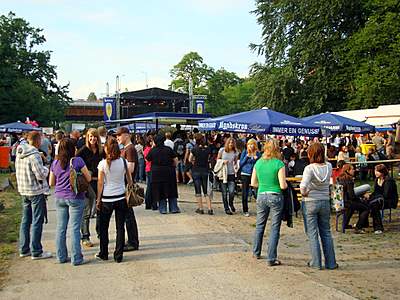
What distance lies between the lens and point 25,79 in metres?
56.0

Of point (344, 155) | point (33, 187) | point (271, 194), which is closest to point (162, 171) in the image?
point (33, 187)

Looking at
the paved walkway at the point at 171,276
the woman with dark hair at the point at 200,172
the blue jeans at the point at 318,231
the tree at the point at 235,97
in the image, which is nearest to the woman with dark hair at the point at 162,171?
the woman with dark hair at the point at 200,172

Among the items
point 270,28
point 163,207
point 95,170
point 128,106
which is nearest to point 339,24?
point 270,28

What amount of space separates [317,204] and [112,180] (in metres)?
2.82

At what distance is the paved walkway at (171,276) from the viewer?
219 inches

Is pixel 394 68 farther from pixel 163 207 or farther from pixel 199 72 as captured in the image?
pixel 199 72

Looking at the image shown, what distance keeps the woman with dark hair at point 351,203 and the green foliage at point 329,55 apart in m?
25.1

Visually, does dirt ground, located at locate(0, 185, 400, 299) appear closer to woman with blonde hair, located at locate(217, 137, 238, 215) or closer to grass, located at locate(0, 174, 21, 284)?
grass, located at locate(0, 174, 21, 284)

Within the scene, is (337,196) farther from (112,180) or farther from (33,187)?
(33,187)

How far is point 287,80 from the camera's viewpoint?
123 feet

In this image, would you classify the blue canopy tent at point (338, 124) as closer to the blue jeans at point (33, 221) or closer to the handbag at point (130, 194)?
the handbag at point (130, 194)

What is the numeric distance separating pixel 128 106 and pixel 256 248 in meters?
23.5

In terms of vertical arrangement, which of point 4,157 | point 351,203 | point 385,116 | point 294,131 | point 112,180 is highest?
point 385,116

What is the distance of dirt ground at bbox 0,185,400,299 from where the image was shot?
18.4ft
